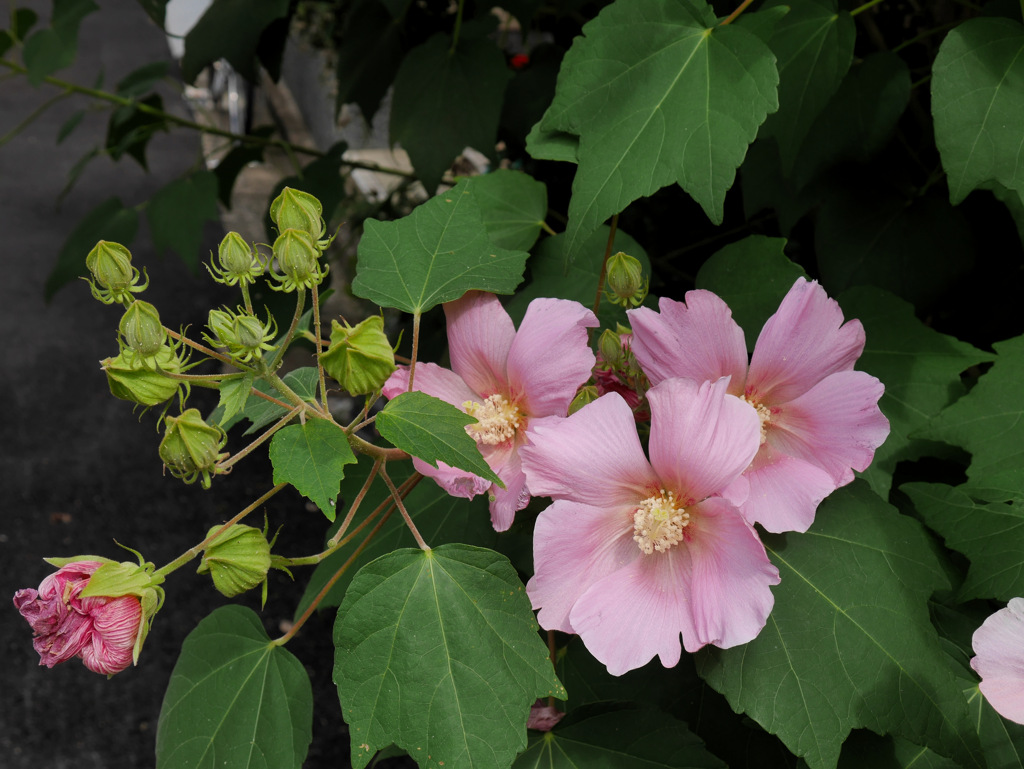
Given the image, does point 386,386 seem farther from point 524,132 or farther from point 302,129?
point 302,129

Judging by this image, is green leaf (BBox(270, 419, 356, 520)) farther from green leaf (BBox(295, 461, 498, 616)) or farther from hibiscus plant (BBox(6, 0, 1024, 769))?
green leaf (BBox(295, 461, 498, 616))

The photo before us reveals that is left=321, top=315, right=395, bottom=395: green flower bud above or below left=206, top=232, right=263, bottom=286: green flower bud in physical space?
below

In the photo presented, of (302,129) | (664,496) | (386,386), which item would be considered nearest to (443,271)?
(386,386)

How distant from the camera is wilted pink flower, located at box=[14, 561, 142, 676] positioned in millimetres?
547

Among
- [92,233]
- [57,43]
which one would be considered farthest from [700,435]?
[92,233]

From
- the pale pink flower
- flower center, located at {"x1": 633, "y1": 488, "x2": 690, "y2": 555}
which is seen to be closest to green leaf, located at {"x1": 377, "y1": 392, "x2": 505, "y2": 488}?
flower center, located at {"x1": 633, "y1": 488, "x2": 690, "y2": 555}

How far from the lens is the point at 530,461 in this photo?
586 mm

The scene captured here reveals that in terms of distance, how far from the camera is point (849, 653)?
0.62 m

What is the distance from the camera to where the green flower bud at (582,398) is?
0.64 meters

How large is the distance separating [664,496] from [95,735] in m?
2.43

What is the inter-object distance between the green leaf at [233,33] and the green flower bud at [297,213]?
95 centimetres

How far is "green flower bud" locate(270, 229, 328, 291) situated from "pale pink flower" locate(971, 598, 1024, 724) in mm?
470

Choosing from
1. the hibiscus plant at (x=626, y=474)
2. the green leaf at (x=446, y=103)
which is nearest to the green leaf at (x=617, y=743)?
the hibiscus plant at (x=626, y=474)

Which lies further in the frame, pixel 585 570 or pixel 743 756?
pixel 743 756
